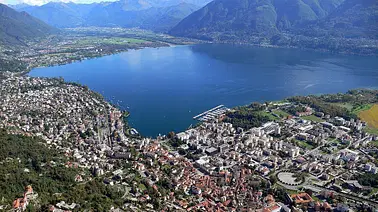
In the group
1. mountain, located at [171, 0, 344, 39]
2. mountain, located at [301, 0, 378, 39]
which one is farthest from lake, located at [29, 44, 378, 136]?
mountain, located at [171, 0, 344, 39]

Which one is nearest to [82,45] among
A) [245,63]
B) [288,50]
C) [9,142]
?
[245,63]

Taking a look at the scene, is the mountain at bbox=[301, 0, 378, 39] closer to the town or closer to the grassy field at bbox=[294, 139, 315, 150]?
the town

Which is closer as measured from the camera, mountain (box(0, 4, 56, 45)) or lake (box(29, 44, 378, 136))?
lake (box(29, 44, 378, 136))

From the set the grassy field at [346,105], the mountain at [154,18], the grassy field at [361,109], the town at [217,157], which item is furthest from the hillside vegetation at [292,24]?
the town at [217,157]

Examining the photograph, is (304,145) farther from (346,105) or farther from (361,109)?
(346,105)

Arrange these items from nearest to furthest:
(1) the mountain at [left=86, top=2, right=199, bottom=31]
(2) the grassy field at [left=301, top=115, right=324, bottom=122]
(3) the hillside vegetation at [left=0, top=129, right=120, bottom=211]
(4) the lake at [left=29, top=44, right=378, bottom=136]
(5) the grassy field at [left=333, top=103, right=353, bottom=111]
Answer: (3) the hillside vegetation at [left=0, top=129, right=120, bottom=211]
(2) the grassy field at [left=301, top=115, right=324, bottom=122]
(5) the grassy field at [left=333, top=103, right=353, bottom=111]
(4) the lake at [left=29, top=44, right=378, bottom=136]
(1) the mountain at [left=86, top=2, right=199, bottom=31]

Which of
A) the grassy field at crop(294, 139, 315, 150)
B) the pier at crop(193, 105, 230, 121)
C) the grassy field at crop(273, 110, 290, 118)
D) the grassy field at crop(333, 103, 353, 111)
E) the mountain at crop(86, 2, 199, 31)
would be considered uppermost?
the mountain at crop(86, 2, 199, 31)
